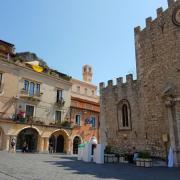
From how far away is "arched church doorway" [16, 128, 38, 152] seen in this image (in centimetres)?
2866

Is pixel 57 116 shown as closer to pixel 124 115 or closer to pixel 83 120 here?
pixel 83 120

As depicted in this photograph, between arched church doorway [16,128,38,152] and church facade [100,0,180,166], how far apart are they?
12.7 m

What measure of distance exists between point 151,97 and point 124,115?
121 inches

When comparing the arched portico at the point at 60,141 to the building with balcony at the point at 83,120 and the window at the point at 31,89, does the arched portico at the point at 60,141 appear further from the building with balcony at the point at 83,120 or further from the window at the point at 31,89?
the window at the point at 31,89

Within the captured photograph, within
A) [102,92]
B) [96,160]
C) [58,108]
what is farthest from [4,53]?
[96,160]

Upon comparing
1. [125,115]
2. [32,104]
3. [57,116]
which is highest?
[32,104]

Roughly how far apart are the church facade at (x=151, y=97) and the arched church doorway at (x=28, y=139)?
12.7 metres

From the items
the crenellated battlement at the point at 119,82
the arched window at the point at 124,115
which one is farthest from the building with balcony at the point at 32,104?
the arched window at the point at 124,115

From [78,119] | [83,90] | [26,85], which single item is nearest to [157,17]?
[26,85]

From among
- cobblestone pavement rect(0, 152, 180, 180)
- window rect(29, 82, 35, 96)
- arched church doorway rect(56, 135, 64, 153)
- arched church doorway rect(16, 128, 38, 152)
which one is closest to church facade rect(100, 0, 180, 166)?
cobblestone pavement rect(0, 152, 180, 180)

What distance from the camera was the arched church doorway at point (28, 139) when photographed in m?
28.7

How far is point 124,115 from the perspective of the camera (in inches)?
733

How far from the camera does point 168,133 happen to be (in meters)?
14.8

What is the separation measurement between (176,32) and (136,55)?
12.4 ft
